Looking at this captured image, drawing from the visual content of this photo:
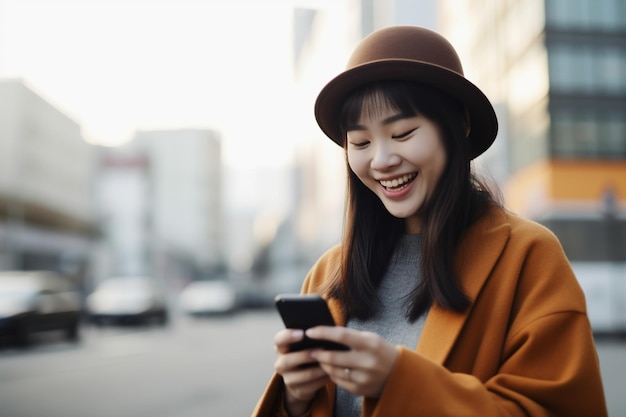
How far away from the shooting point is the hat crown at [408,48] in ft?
5.63

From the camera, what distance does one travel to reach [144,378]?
955 centimetres

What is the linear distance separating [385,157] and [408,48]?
0.30 metres

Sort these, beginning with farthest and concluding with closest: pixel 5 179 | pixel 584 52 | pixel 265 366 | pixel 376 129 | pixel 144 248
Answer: pixel 144 248
pixel 5 179
pixel 584 52
pixel 265 366
pixel 376 129

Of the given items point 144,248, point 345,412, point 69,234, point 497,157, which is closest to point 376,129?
point 345,412

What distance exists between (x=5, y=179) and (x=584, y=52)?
3542 centimetres

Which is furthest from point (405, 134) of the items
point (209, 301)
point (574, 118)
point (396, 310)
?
point (209, 301)

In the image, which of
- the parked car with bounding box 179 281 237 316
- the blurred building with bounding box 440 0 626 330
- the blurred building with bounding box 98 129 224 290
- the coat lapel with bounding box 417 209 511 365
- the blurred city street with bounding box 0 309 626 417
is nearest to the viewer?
the coat lapel with bounding box 417 209 511 365

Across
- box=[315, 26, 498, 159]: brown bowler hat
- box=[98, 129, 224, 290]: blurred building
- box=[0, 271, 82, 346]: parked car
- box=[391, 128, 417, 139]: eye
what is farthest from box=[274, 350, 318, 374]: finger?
box=[98, 129, 224, 290]: blurred building

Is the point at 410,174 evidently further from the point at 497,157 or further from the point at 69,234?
the point at 69,234

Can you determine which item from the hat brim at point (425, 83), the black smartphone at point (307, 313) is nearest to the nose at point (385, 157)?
the hat brim at point (425, 83)

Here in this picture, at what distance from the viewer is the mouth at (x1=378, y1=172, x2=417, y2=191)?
5.66 ft

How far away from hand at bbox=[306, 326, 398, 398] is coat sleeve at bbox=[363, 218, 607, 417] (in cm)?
4

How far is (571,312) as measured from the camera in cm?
146

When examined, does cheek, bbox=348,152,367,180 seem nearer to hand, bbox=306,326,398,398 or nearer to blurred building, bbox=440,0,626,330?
hand, bbox=306,326,398,398
